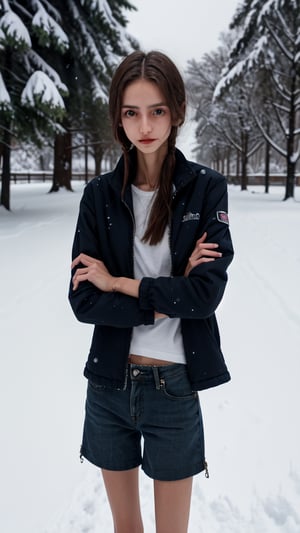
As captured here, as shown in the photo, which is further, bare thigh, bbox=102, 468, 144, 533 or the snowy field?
the snowy field

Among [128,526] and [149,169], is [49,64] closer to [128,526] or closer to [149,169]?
[149,169]

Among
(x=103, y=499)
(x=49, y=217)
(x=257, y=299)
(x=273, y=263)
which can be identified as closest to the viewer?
(x=103, y=499)

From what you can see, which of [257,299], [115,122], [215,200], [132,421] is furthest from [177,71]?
[257,299]

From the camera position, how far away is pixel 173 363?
5.39 feet

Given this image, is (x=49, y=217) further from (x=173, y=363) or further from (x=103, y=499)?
(x=173, y=363)

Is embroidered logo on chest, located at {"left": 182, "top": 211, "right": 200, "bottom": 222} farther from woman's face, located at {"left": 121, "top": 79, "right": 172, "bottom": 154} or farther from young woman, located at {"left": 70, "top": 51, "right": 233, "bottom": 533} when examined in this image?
woman's face, located at {"left": 121, "top": 79, "right": 172, "bottom": 154}

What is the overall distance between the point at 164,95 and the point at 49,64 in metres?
15.4

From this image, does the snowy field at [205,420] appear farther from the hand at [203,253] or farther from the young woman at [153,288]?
the hand at [203,253]

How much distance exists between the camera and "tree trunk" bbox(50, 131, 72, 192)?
23562 millimetres

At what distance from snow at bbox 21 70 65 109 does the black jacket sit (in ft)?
34.4

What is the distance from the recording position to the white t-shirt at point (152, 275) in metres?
1.65

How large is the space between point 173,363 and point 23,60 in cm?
1360

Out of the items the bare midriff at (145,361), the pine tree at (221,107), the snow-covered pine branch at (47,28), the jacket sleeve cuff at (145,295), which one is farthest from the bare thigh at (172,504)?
the pine tree at (221,107)

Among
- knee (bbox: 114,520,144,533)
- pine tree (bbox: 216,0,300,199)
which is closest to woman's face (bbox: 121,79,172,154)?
knee (bbox: 114,520,144,533)
